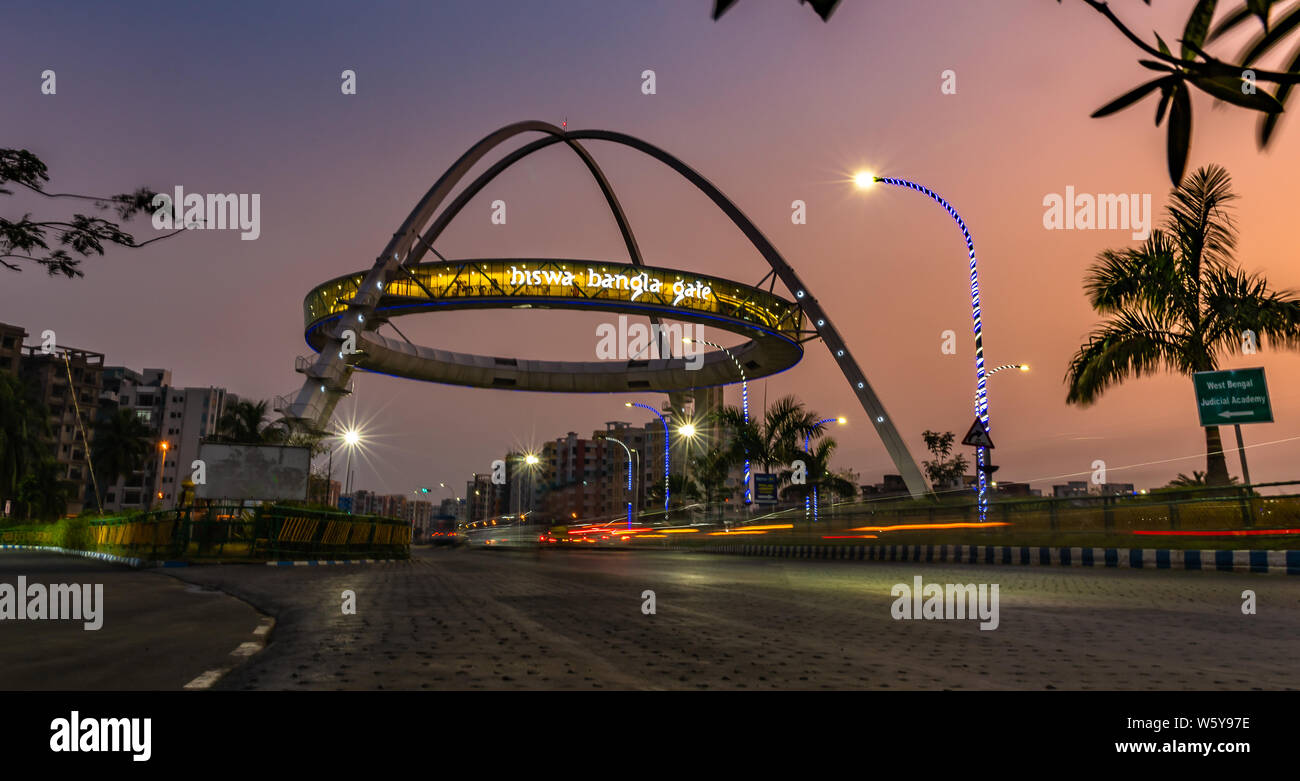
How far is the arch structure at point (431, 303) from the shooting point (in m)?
47.7

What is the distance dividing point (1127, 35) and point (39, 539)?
164 feet

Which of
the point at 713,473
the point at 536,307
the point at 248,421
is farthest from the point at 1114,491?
the point at 248,421

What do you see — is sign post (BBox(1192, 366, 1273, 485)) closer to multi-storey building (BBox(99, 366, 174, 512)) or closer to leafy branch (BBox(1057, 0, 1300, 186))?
leafy branch (BBox(1057, 0, 1300, 186))

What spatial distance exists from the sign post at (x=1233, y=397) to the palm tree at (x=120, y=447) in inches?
3832

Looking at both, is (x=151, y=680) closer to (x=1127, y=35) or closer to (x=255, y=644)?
(x=255, y=644)

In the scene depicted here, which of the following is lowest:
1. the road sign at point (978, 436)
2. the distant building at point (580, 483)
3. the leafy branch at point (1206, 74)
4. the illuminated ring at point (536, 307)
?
the distant building at point (580, 483)

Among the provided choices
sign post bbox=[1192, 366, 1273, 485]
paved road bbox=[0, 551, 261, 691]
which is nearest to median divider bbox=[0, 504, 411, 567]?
paved road bbox=[0, 551, 261, 691]

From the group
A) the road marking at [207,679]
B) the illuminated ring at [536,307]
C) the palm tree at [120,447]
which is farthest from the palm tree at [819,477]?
the palm tree at [120,447]

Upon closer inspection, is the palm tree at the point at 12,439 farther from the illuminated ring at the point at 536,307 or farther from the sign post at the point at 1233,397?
the sign post at the point at 1233,397

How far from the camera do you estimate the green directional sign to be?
1541 cm

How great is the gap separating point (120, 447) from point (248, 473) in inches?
2949

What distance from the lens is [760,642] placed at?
528 cm
